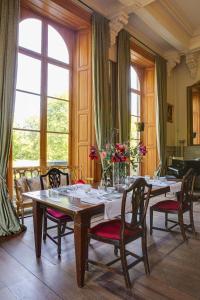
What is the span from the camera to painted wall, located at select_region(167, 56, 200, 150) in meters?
7.66

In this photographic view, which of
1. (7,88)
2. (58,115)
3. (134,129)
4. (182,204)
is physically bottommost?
(182,204)

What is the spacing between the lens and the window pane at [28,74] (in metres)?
4.49

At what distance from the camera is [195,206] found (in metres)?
5.27

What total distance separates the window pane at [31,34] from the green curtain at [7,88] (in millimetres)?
828

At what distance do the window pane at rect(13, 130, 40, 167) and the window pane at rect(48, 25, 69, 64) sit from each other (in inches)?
68.5

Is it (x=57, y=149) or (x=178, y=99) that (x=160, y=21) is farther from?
(x=57, y=149)

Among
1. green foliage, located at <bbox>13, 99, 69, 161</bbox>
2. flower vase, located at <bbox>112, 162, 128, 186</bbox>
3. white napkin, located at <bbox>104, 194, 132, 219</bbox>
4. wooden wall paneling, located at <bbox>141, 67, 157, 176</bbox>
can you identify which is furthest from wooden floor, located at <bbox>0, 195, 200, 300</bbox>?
wooden wall paneling, located at <bbox>141, 67, 157, 176</bbox>

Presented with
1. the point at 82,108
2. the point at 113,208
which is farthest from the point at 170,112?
the point at 113,208

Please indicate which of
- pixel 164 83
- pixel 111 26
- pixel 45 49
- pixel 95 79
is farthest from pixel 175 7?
pixel 45 49

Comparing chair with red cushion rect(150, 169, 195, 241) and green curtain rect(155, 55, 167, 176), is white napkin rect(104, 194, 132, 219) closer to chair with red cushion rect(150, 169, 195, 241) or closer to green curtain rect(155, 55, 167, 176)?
chair with red cushion rect(150, 169, 195, 241)

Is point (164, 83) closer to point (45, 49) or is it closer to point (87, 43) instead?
point (87, 43)

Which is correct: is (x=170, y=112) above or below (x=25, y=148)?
above

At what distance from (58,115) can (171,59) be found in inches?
172

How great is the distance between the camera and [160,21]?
5.53m
